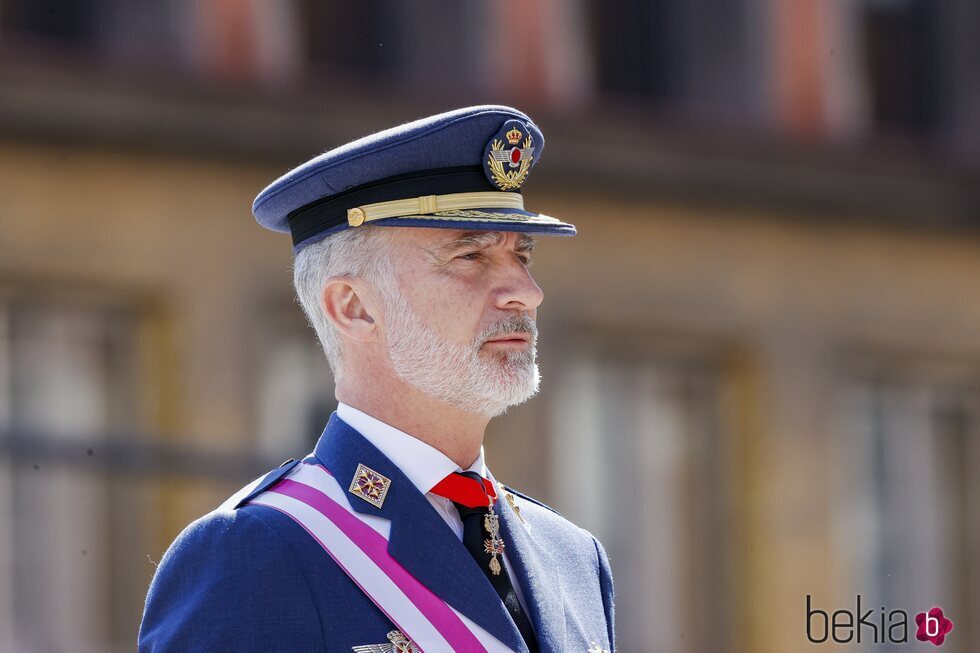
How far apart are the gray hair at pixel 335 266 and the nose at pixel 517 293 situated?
0.22 metres

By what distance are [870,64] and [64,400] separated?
226 inches

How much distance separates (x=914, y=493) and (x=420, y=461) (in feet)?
29.1

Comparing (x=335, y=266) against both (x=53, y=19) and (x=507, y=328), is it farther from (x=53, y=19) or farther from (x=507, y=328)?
(x=53, y=19)

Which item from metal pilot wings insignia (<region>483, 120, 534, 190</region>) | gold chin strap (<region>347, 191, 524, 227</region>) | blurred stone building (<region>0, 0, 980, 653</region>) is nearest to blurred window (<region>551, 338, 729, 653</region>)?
blurred stone building (<region>0, 0, 980, 653</region>)

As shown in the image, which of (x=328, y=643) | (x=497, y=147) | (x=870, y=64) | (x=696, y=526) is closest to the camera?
(x=328, y=643)

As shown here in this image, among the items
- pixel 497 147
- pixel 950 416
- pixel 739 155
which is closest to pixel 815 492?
pixel 950 416

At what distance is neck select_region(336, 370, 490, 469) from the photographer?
12.1 feet

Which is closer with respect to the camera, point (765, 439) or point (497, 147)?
point (497, 147)

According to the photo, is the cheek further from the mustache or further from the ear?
the ear

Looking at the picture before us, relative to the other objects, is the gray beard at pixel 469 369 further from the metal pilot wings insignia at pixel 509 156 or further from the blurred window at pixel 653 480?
the blurred window at pixel 653 480

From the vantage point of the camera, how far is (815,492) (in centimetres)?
1159

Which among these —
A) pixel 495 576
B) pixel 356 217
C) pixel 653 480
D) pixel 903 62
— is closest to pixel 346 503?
pixel 495 576

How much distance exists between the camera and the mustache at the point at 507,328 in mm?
3678

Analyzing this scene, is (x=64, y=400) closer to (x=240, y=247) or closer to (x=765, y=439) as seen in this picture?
(x=240, y=247)
